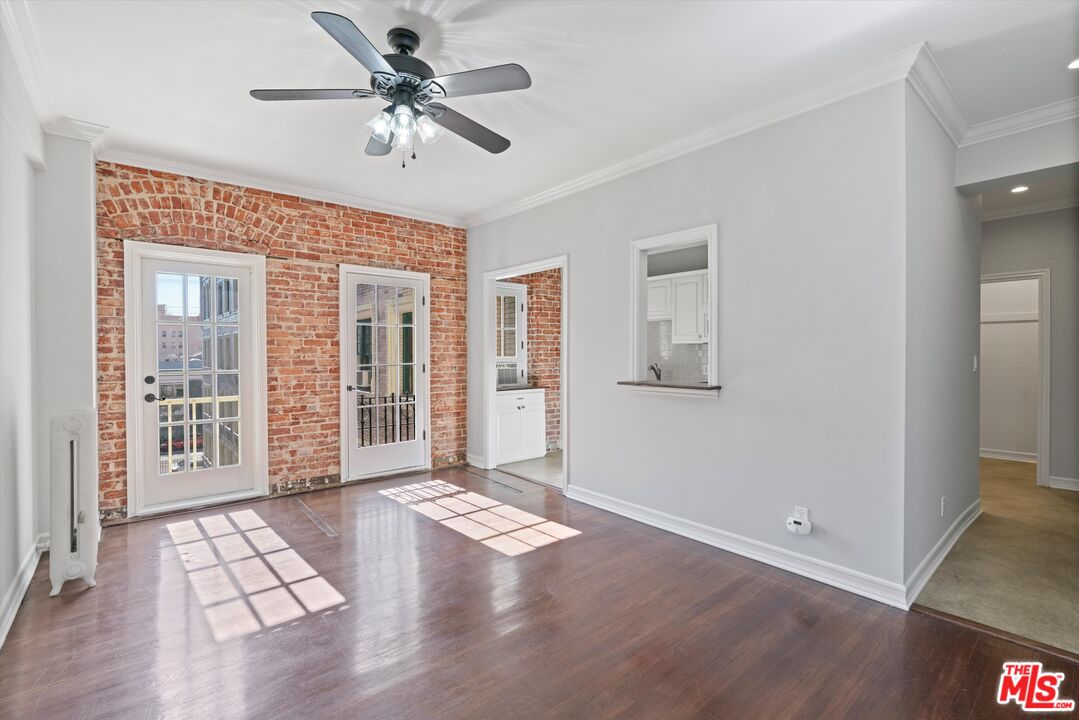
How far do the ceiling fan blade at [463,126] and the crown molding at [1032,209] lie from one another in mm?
5329

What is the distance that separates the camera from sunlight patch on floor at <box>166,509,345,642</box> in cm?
257

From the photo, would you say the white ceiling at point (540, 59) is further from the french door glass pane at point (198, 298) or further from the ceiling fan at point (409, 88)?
the french door glass pane at point (198, 298)

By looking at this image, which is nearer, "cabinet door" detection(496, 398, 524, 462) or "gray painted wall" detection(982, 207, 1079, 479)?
"gray painted wall" detection(982, 207, 1079, 479)

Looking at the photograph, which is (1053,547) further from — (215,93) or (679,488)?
(215,93)

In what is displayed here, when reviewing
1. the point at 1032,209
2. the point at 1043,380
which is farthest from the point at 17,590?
the point at 1032,209

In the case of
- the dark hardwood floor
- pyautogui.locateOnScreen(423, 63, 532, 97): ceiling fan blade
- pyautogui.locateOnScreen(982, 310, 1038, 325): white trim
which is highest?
pyautogui.locateOnScreen(423, 63, 532, 97): ceiling fan blade

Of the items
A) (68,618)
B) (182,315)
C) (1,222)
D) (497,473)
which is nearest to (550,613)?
(68,618)

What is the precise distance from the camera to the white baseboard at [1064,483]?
4766mm

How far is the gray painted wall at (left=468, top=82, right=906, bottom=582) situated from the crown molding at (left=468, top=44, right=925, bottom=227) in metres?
0.05

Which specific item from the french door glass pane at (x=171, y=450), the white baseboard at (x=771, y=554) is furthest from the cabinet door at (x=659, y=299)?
the french door glass pane at (x=171, y=450)

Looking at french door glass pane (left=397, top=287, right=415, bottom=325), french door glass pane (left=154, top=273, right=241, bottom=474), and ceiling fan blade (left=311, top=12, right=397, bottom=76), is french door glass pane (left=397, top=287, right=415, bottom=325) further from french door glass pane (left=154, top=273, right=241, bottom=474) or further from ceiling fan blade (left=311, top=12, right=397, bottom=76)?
ceiling fan blade (left=311, top=12, right=397, bottom=76)

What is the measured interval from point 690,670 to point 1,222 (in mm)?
3782

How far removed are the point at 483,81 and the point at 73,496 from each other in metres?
3.19

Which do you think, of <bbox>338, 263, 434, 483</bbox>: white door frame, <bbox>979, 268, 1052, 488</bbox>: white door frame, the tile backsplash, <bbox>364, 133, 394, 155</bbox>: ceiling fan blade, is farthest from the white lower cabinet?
<bbox>979, 268, 1052, 488</bbox>: white door frame
